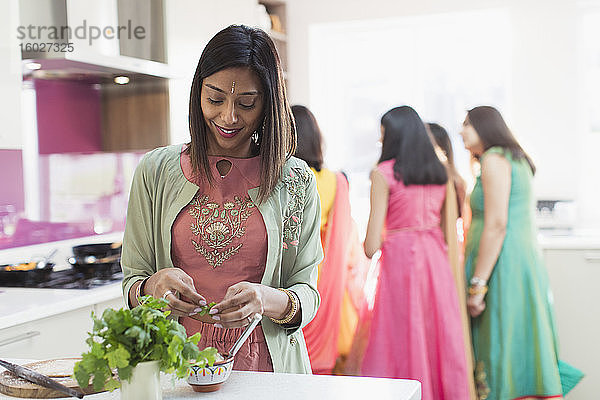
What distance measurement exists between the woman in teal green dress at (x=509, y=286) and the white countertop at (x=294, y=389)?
2048 mm

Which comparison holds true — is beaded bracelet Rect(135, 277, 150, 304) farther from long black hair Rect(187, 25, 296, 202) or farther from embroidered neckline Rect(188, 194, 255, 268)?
long black hair Rect(187, 25, 296, 202)

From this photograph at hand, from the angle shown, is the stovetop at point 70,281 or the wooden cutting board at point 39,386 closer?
the wooden cutting board at point 39,386

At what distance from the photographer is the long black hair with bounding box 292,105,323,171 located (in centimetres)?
323

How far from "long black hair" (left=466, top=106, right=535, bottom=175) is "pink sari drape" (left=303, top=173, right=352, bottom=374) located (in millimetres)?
644

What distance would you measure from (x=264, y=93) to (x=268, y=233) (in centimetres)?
28

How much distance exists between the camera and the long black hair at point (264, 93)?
143 centimetres

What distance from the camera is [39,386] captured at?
1.25 meters

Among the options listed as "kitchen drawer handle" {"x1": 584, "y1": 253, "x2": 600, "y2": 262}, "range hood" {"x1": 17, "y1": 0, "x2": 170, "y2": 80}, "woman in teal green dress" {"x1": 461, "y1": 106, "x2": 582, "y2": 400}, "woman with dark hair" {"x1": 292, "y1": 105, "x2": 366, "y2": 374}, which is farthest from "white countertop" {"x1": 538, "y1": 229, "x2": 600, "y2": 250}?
"range hood" {"x1": 17, "y1": 0, "x2": 170, "y2": 80}

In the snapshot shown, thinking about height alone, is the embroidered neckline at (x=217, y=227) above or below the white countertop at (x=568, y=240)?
above

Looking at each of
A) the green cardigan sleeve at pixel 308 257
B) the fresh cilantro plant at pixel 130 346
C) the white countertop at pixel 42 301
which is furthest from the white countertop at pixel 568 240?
the fresh cilantro plant at pixel 130 346

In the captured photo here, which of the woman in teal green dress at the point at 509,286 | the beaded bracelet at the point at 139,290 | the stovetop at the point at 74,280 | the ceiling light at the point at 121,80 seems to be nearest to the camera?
the beaded bracelet at the point at 139,290

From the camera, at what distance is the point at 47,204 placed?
3162 millimetres

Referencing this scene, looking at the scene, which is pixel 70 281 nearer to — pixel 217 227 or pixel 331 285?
pixel 331 285

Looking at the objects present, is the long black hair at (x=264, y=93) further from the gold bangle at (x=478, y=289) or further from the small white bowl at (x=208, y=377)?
the gold bangle at (x=478, y=289)
